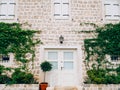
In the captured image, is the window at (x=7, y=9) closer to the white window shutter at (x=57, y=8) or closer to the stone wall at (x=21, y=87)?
the white window shutter at (x=57, y=8)

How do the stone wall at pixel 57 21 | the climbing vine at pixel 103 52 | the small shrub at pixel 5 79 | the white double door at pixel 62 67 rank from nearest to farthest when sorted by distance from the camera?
the small shrub at pixel 5 79
the climbing vine at pixel 103 52
the white double door at pixel 62 67
the stone wall at pixel 57 21

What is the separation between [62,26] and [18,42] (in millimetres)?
2243

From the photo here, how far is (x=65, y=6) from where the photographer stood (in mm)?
13711

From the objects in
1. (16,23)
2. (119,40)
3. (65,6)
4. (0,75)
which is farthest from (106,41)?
(0,75)

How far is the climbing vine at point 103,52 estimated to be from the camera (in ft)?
41.7

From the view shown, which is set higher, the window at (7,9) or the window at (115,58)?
the window at (7,9)

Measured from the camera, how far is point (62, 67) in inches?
515

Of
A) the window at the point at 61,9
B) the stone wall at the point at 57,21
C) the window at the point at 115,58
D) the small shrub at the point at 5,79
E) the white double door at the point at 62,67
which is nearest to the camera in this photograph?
the small shrub at the point at 5,79

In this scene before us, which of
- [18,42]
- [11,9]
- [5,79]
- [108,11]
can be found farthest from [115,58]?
[11,9]

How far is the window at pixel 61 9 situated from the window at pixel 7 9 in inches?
82.1

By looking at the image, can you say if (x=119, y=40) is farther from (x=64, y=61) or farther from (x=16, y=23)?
(x=16, y=23)

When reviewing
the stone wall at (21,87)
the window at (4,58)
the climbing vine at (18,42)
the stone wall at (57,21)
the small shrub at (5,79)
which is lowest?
the stone wall at (21,87)

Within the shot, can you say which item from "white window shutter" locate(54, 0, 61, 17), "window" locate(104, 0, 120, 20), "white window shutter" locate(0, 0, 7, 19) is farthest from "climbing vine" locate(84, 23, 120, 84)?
"white window shutter" locate(0, 0, 7, 19)

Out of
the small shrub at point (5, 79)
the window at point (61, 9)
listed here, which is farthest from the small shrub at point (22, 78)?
the window at point (61, 9)
